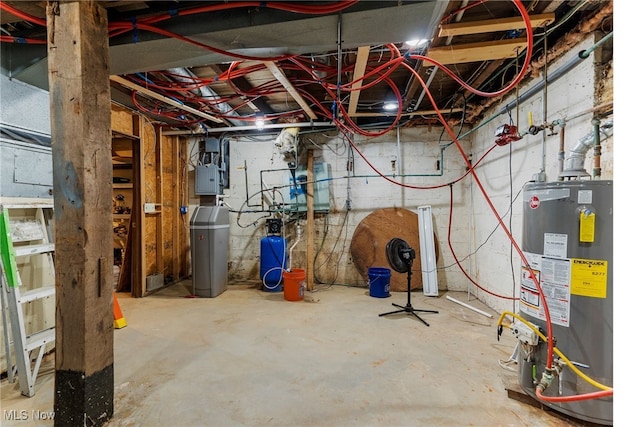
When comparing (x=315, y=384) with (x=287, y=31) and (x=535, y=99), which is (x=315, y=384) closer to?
(x=287, y=31)

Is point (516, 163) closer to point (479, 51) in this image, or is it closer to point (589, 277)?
point (479, 51)

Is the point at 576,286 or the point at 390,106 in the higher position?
the point at 390,106

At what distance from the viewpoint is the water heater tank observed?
1.28 metres

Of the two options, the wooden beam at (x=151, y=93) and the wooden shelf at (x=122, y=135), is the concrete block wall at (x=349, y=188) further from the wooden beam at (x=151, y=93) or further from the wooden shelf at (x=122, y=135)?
the wooden shelf at (x=122, y=135)

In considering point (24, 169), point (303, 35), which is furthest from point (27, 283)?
point (303, 35)

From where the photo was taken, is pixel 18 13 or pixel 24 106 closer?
pixel 18 13

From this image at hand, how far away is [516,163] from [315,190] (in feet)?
7.80

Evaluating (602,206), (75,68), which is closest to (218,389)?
(75,68)

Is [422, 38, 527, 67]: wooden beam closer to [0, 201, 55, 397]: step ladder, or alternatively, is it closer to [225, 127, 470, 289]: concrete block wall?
[225, 127, 470, 289]: concrete block wall

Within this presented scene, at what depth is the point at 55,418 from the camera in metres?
1.30

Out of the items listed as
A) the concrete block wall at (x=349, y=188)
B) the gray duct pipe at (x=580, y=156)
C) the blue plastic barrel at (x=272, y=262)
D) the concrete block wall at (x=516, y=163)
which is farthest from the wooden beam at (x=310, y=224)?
the gray duct pipe at (x=580, y=156)

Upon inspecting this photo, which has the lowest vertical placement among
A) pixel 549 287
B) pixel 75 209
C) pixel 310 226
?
pixel 549 287

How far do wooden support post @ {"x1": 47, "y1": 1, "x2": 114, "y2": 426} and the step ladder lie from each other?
607mm

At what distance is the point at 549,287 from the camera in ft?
4.63
